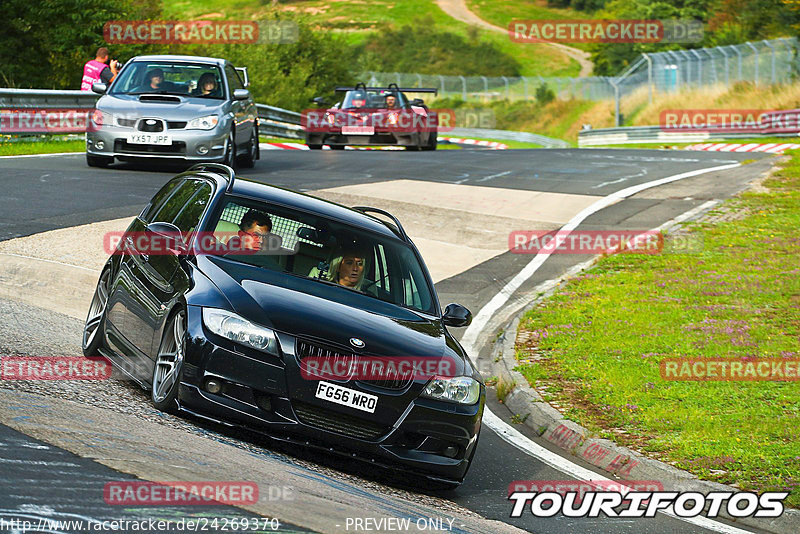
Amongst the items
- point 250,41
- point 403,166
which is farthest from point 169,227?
point 250,41

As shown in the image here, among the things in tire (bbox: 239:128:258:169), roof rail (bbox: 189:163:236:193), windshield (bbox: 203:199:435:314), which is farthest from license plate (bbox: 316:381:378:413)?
tire (bbox: 239:128:258:169)

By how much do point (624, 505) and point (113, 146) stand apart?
13.0 meters

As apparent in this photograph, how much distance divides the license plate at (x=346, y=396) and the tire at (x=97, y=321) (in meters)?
Result: 2.44

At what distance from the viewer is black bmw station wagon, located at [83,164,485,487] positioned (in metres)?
6.22

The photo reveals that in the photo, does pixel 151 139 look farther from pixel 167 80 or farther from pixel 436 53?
pixel 436 53

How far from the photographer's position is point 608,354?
34.6 ft

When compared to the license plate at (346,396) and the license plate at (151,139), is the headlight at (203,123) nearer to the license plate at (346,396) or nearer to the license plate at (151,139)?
the license plate at (151,139)

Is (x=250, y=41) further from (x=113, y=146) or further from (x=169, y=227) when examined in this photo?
(x=169, y=227)

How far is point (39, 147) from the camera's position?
75.0 feet
